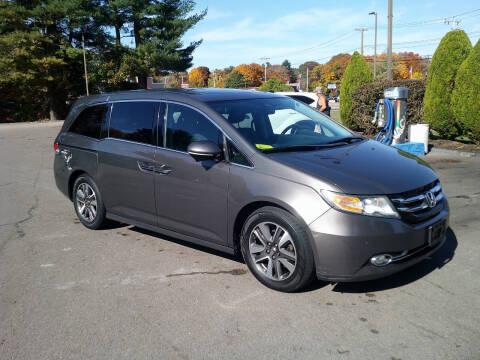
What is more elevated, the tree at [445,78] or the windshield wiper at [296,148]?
the tree at [445,78]

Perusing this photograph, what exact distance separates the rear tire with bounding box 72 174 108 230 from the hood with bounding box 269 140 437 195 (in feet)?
8.53

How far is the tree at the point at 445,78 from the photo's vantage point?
12422mm

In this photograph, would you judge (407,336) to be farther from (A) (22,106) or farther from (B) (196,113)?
(A) (22,106)

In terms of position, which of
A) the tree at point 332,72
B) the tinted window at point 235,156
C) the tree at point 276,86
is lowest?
the tinted window at point 235,156

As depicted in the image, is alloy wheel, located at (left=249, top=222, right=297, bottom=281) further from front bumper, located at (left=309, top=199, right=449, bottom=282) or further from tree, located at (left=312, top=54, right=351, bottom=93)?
tree, located at (left=312, top=54, right=351, bottom=93)

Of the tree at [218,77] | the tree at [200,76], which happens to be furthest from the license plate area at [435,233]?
the tree at [200,76]

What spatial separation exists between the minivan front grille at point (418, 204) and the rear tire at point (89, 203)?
3.52m

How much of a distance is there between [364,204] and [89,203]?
3649mm

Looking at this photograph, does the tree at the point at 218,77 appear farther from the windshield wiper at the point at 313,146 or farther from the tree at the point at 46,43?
the windshield wiper at the point at 313,146

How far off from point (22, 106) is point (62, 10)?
32.2 ft

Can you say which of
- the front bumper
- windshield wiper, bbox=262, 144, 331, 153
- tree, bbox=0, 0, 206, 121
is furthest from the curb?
tree, bbox=0, 0, 206, 121

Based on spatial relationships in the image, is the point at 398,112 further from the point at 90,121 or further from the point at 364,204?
the point at 364,204

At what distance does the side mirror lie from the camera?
4.08 meters

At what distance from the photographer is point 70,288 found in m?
4.12
